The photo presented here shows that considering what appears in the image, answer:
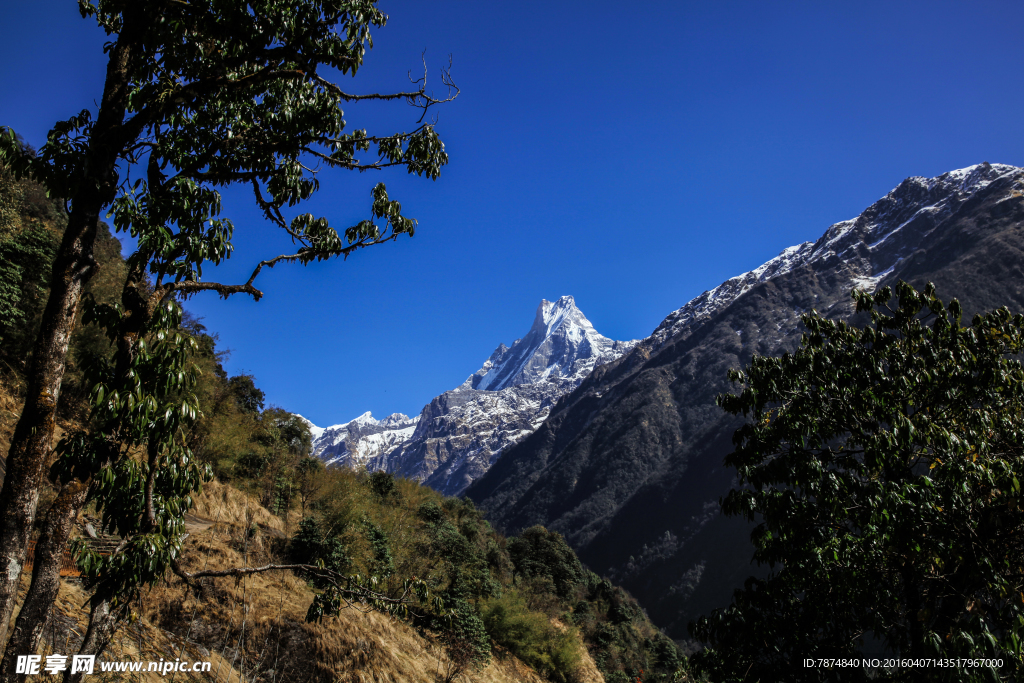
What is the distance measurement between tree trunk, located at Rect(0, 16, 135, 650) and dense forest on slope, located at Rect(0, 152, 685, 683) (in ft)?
21.9

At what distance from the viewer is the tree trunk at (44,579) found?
10.5 ft

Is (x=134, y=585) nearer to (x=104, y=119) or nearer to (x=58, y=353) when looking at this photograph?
(x=58, y=353)

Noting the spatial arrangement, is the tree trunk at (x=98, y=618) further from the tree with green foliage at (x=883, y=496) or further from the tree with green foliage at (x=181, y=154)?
the tree with green foliage at (x=883, y=496)

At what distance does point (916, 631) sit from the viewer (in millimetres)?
7008

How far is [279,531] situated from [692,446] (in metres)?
143

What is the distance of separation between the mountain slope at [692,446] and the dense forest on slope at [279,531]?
79116 mm

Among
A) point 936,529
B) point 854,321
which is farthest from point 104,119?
point 854,321

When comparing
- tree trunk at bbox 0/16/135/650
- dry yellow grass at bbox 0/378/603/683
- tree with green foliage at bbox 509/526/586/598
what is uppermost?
tree trunk at bbox 0/16/135/650

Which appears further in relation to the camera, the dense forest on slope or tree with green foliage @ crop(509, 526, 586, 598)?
tree with green foliage @ crop(509, 526, 586, 598)

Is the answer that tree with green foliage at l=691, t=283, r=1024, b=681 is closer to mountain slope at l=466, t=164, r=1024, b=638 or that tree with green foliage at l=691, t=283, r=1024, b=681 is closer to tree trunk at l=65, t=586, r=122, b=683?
tree trunk at l=65, t=586, r=122, b=683

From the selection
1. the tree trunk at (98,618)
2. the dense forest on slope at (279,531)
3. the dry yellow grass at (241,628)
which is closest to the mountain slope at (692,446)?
the dense forest on slope at (279,531)

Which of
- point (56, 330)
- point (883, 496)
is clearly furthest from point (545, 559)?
point (56, 330)

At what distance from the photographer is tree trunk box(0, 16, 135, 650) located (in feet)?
10.8

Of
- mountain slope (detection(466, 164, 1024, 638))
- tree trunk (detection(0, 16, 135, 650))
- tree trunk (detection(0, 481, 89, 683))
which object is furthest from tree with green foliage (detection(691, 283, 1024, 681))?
mountain slope (detection(466, 164, 1024, 638))
